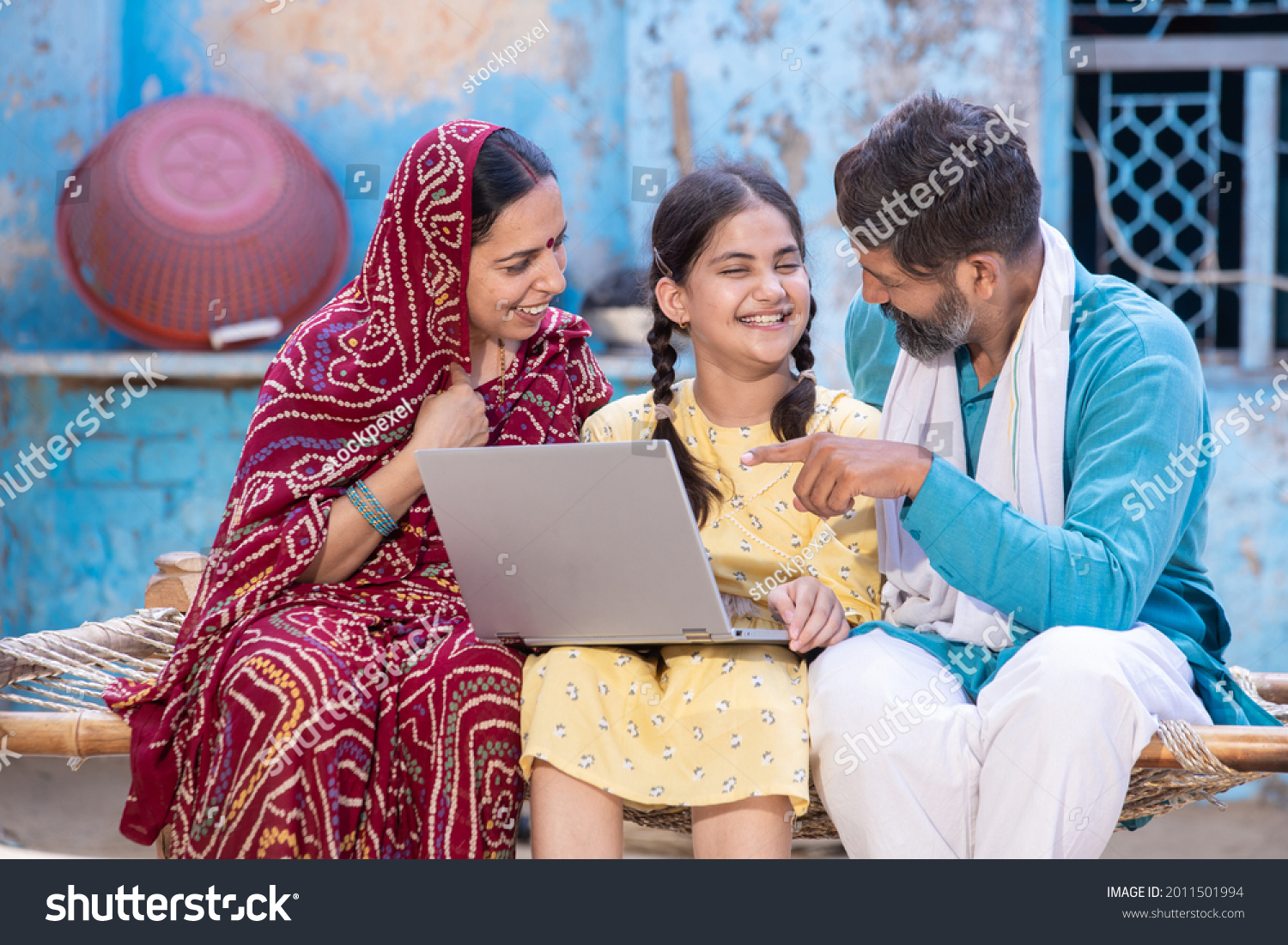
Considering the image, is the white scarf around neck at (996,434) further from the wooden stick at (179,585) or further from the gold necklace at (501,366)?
the wooden stick at (179,585)

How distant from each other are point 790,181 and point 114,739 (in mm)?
2828

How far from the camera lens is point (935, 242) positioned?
6.37 feet

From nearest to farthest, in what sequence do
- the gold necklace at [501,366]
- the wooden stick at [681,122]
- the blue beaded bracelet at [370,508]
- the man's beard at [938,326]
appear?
the man's beard at [938,326], the blue beaded bracelet at [370,508], the gold necklace at [501,366], the wooden stick at [681,122]

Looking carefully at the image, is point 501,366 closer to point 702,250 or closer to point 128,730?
point 702,250

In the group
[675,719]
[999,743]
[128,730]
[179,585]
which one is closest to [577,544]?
[675,719]

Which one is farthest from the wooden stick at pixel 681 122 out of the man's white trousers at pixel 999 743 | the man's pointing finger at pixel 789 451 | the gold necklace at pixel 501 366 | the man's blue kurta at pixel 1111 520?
the man's white trousers at pixel 999 743

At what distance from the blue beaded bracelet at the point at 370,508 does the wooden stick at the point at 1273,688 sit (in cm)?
169

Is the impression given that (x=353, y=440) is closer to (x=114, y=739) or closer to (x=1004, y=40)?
(x=114, y=739)

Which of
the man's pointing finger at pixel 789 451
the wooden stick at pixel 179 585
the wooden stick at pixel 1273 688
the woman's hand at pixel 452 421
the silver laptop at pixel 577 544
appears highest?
the woman's hand at pixel 452 421

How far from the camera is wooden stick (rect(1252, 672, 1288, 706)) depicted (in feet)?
7.87

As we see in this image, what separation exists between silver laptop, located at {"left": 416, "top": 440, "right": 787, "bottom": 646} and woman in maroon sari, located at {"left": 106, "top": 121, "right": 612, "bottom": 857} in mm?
153

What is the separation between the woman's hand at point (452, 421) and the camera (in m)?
2.18

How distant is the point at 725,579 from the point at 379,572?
24.9 inches

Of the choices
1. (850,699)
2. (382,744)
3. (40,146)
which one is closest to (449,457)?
(382,744)
